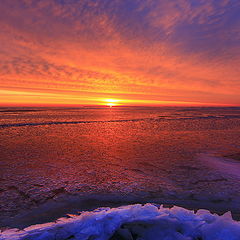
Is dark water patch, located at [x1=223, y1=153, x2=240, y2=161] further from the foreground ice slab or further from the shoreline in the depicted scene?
the foreground ice slab

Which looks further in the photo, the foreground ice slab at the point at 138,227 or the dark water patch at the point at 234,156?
the dark water patch at the point at 234,156

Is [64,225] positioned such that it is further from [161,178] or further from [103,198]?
[161,178]

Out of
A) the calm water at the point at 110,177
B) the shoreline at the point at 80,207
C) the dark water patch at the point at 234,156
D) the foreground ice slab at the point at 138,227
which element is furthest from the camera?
the dark water patch at the point at 234,156

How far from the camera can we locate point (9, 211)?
3.27m

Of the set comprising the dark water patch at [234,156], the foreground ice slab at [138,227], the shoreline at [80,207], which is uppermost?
the foreground ice slab at [138,227]

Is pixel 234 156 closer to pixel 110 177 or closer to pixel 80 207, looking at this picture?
pixel 110 177

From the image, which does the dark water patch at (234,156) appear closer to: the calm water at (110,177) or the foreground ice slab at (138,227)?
the calm water at (110,177)

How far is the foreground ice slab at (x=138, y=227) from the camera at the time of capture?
242 centimetres

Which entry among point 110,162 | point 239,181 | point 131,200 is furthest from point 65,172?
point 239,181

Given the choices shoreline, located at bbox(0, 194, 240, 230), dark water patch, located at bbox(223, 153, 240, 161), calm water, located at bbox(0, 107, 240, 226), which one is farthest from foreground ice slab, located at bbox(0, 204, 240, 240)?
dark water patch, located at bbox(223, 153, 240, 161)

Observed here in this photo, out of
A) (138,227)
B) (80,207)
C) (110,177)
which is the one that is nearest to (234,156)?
(110,177)

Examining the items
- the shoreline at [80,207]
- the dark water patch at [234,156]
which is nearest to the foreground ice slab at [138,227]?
the shoreline at [80,207]

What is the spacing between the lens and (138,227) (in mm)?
2566

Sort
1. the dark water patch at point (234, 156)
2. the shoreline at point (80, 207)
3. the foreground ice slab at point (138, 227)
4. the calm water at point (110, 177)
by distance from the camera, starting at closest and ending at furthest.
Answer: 1. the foreground ice slab at point (138, 227)
2. the shoreline at point (80, 207)
3. the calm water at point (110, 177)
4. the dark water patch at point (234, 156)
